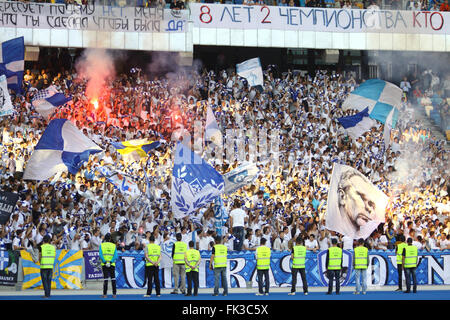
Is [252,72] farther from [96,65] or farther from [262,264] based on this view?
[262,264]

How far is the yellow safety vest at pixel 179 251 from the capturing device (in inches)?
765

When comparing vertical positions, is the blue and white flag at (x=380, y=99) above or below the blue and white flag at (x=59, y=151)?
above

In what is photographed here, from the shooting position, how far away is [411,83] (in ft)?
118

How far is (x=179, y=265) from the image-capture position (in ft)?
64.5

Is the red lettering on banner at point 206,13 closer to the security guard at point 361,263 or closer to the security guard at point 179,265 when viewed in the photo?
the security guard at point 179,265

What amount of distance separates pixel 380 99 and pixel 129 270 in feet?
30.3

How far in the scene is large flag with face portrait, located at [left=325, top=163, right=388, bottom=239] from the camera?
20.6m

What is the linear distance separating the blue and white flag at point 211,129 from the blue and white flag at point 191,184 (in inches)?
168

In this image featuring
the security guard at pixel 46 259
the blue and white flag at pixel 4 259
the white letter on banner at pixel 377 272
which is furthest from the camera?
the white letter on banner at pixel 377 272

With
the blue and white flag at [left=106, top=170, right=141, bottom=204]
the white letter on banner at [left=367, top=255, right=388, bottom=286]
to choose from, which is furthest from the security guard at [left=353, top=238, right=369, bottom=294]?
the blue and white flag at [left=106, top=170, right=141, bottom=204]

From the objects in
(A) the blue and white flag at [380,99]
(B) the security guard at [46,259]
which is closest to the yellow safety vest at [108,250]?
(B) the security guard at [46,259]

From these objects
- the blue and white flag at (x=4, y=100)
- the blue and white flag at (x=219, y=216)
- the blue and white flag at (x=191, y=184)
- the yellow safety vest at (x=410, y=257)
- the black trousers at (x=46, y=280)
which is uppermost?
the blue and white flag at (x=4, y=100)
